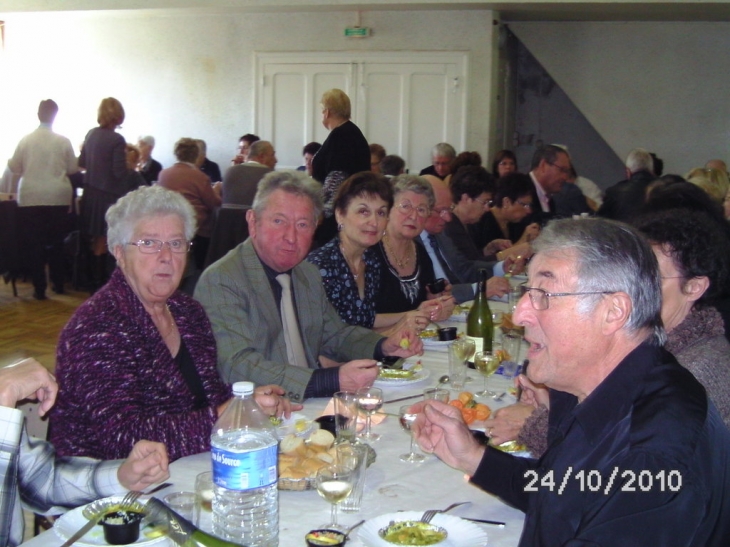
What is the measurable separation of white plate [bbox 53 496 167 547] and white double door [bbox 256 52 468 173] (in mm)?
8002

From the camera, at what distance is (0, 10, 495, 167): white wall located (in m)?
9.01

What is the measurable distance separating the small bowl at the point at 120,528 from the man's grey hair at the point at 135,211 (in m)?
0.97

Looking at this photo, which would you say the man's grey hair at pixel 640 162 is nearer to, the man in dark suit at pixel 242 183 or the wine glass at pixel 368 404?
the man in dark suit at pixel 242 183

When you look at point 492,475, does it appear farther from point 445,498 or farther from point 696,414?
point 696,414

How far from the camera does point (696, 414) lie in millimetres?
1315

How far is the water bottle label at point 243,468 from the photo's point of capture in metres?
1.44

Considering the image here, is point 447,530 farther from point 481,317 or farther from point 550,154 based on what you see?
point 550,154

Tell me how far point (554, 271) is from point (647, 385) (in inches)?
10.0

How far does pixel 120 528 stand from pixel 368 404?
0.83 m

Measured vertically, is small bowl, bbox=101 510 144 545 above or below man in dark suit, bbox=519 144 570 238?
below

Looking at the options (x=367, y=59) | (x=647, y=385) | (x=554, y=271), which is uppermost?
(x=367, y=59)

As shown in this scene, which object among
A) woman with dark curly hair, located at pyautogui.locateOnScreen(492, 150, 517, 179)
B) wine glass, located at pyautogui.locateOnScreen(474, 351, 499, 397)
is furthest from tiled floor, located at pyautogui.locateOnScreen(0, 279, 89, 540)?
woman with dark curly hair, located at pyautogui.locateOnScreen(492, 150, 517, 179)

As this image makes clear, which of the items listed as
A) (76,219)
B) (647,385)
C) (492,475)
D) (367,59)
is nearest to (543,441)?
(492,475)
